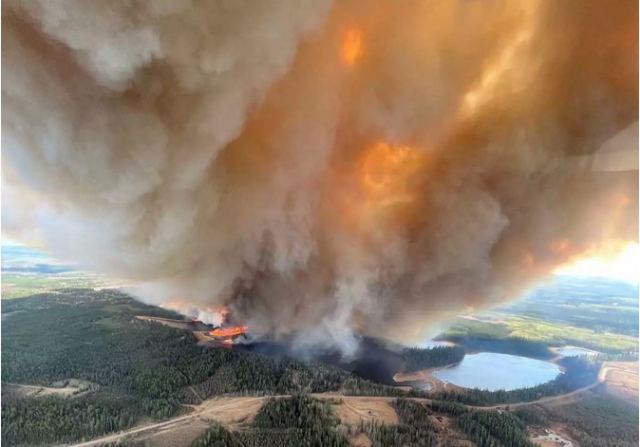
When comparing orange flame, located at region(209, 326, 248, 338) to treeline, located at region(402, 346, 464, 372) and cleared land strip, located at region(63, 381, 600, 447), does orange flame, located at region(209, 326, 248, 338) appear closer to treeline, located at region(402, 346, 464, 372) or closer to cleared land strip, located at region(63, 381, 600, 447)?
cleared land strip, located at region(63, 381, 600, 447)

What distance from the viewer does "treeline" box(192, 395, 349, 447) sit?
545 cm

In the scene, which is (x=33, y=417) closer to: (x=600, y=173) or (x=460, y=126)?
(x=460, y=126)

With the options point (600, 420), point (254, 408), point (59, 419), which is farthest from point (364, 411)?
point (59, 419)

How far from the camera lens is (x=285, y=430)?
18.4 feet

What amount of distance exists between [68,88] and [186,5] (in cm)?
155

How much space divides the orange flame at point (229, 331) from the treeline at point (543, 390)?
14.1ft

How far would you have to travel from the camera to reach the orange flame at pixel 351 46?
5766 mm

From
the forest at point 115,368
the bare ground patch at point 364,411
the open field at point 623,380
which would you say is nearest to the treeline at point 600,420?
the open field at point 623,380

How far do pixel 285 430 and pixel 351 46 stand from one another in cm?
572

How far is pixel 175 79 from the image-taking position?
14.1 ft

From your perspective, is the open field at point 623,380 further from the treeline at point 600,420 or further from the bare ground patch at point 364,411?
the bare ground patch at point 364,411

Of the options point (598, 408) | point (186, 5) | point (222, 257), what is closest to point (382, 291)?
point (222, 257)

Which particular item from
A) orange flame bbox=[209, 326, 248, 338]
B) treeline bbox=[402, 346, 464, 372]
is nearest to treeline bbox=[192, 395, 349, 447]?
treeline bbox=[402, 346, 464, 372]

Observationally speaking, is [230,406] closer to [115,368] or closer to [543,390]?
[115,368]
